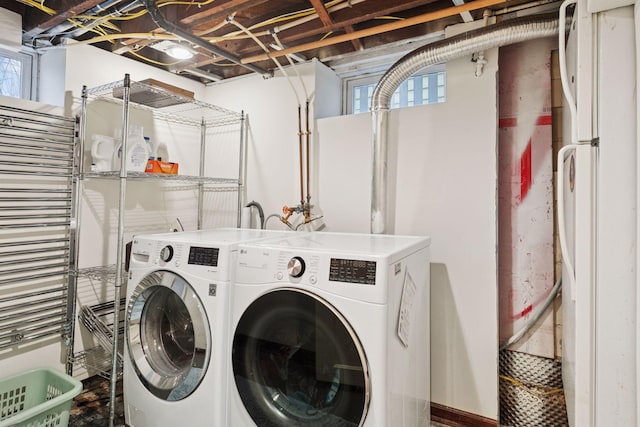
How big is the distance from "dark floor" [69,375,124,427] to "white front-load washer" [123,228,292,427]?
10.2 inches

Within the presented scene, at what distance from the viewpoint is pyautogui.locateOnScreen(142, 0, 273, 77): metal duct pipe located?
5.90 ft

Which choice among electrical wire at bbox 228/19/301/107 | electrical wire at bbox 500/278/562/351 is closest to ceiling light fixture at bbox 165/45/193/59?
electrical wire at bbox 228/19/301/107

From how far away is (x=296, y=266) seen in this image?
1391mm

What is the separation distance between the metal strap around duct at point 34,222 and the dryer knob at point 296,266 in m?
1.65

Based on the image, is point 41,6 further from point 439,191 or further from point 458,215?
point 458,215

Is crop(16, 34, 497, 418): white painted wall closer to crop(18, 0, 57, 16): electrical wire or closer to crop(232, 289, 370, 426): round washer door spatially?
crop(18, 0, 57, 16): electrical wire

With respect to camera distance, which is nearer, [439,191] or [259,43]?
[439,191]

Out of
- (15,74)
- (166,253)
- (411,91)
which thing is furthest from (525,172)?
(15,74)

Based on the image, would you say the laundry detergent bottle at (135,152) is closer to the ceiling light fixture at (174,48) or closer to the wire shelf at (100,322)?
the ceiling light fixture at (174,48)

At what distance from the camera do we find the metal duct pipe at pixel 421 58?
169 centimetres

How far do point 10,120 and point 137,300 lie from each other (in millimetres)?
1238

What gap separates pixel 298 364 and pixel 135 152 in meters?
1.74

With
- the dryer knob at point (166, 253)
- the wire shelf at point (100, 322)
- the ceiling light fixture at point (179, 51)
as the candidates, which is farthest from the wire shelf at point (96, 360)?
the ceiling light fixture at point (179, 51)

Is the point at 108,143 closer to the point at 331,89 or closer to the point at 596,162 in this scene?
the point at 331,89
